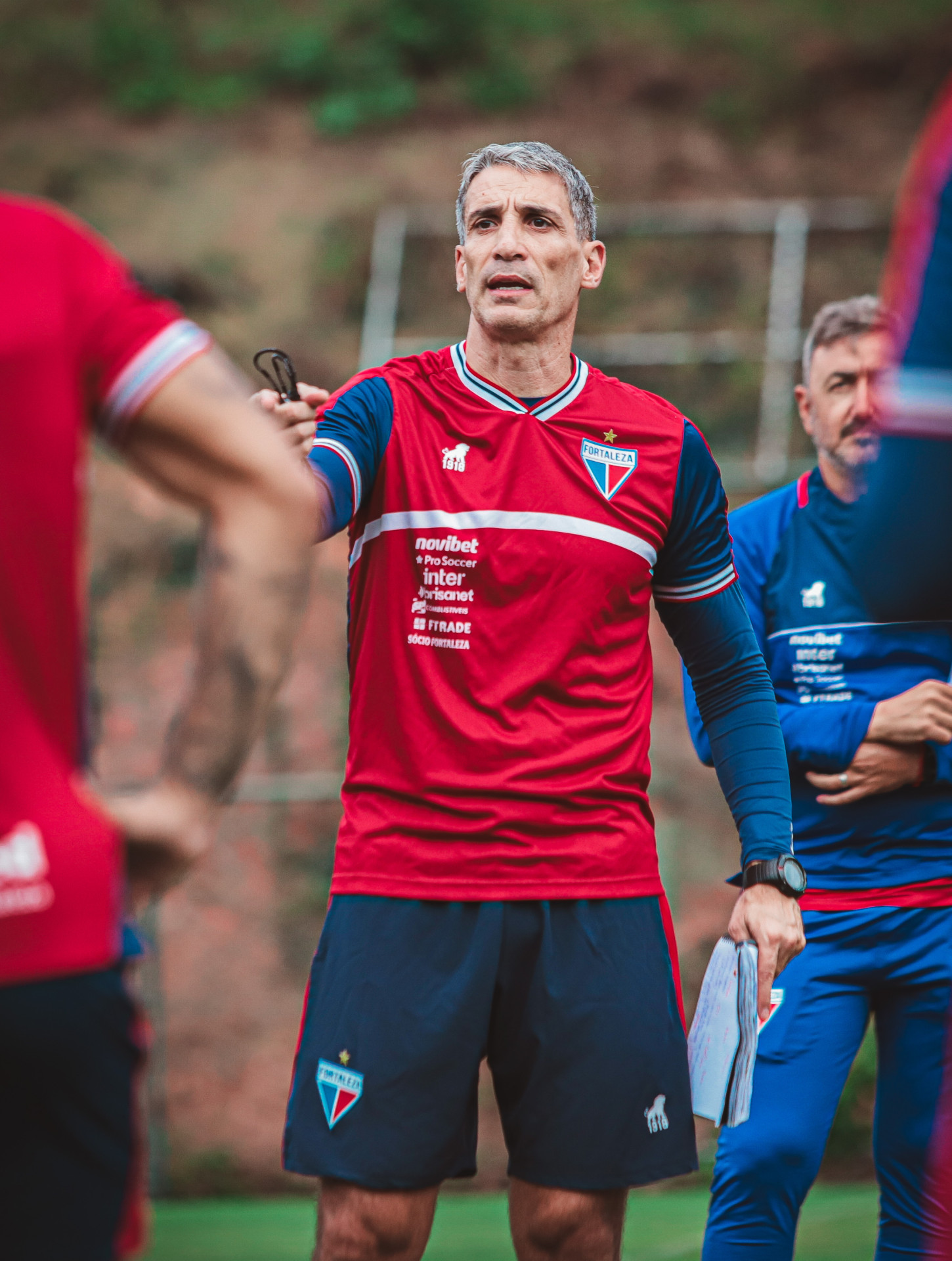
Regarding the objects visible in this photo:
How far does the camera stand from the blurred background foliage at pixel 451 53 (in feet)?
45.3

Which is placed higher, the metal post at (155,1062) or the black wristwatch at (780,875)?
the black wristwatch at (780,875)

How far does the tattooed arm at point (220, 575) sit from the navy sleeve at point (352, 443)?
946 mm

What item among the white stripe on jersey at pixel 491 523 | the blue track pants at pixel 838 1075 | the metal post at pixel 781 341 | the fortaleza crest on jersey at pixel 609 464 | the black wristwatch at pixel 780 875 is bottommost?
the blue track pants at pixel 838 1075

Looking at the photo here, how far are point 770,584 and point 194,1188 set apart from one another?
5.46 m

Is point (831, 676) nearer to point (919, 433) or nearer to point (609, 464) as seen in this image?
point (609, 464)

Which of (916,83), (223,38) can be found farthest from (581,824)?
(223,38)

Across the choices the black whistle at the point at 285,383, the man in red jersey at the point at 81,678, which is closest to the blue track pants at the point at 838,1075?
the black whistle at the point at 285,383

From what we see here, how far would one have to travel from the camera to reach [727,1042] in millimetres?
2684

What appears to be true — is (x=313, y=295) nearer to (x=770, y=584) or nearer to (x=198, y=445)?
(x=770, y=584)

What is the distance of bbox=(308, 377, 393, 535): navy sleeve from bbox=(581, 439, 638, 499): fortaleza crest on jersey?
0.39m

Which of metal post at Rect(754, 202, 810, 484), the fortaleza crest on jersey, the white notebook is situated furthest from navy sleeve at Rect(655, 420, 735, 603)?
metal post at Rect(754, 202, 810, 484)

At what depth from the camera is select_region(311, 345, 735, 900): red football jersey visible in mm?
2555

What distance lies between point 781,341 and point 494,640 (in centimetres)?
986

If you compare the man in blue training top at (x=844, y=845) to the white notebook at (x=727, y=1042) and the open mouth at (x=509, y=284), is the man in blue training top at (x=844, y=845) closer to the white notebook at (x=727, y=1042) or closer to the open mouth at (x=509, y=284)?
the white notebook at (x=727, y=1042)
